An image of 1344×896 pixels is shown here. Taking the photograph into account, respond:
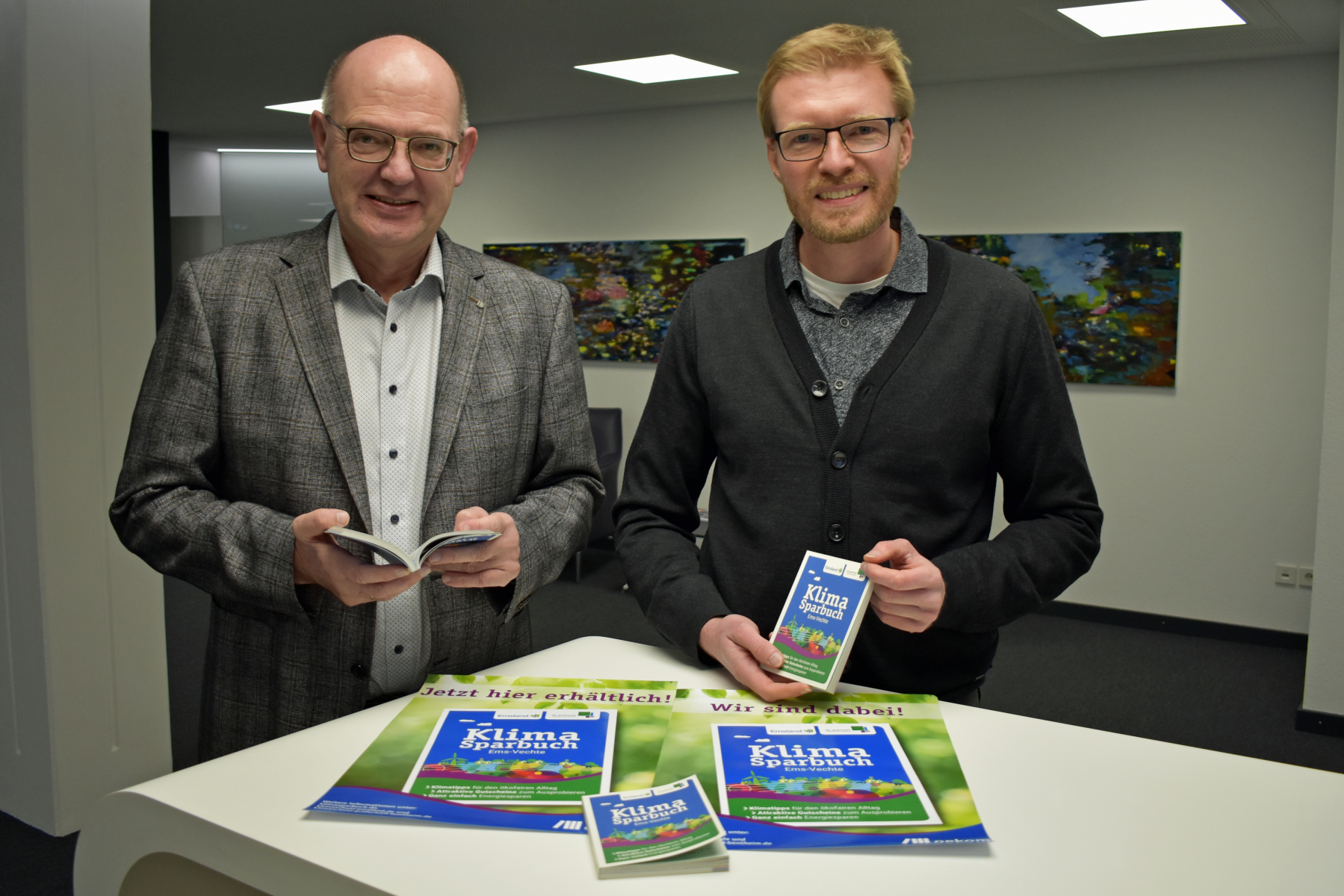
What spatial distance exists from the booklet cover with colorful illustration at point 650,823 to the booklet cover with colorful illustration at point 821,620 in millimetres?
319

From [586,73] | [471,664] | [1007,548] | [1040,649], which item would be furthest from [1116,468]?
[471,664]

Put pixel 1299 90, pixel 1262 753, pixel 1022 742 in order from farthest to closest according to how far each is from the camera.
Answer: pixel 1299 90 < pixel 1262 753 < pixel 1022 742

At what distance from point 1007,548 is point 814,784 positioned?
605 mm

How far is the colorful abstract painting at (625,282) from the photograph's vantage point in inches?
284

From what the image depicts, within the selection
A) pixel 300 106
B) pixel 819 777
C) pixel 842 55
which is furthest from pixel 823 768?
pixel 300 106

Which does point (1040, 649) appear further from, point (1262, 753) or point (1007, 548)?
point (1007, 548)

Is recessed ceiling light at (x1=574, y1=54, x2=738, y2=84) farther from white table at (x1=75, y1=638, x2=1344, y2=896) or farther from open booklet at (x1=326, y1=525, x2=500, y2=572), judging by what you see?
white table at (x1=75, y1=638, x2=1344, y2=896)

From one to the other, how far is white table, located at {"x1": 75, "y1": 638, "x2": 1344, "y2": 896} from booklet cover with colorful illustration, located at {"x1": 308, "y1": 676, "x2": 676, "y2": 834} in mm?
28

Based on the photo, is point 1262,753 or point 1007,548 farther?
point 1262,753

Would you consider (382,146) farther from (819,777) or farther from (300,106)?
(300,106)

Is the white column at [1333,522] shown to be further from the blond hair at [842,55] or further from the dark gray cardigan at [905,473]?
the blond hair at [842,55]

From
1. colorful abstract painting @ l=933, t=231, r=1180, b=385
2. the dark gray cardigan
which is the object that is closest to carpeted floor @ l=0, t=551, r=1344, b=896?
colorful abstract painting @ l=933, t=231, r=1180, b=385

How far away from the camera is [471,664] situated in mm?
1688

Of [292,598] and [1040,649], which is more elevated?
[292,598]
